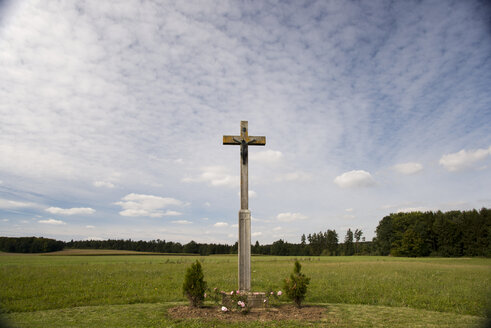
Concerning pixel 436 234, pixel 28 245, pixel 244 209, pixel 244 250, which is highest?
pixel 436 234

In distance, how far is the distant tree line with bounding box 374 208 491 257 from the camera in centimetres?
4941

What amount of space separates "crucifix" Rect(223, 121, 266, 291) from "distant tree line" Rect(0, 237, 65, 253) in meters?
52.0

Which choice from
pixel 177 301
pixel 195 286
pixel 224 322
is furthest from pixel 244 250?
pixel 177 301

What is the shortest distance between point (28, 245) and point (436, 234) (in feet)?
238

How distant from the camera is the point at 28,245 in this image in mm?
47594

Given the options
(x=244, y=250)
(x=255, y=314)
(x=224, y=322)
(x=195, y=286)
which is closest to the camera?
(x=224, y=322)

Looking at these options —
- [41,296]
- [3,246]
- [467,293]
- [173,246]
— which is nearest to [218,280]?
[41,296]

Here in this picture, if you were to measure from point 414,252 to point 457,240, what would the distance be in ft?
24.3

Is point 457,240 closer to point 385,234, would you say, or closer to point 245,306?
point 385,234

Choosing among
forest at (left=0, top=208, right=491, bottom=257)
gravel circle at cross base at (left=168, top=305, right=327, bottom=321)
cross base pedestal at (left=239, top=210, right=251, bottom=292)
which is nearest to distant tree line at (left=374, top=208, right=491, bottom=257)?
forest at (left=0, top=208, right=491, bottom=257)

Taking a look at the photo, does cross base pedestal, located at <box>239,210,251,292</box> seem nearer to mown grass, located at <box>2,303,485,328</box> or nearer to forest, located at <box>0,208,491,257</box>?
mown grass, located at <box>2,303,485,328</box>

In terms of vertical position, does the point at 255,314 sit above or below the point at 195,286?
below

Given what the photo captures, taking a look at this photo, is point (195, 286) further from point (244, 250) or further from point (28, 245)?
point (28, 245)

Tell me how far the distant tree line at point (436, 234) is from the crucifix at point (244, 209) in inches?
2153
